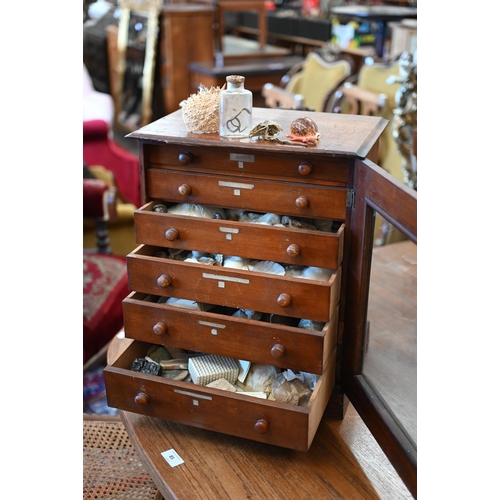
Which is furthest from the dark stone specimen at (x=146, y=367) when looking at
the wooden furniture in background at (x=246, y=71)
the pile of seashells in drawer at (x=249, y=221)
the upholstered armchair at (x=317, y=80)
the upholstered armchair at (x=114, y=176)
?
the wooden furniture in background at (x=246, y=71)

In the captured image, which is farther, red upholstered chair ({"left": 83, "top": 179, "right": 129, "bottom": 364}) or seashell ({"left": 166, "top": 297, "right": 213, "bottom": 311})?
red upholstered chair ({"left": 83, "top": 179, "right": 129, "bottom": 364})

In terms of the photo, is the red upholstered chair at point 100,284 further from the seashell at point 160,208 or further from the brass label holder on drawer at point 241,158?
the brass label holder on drawer at point 241,158

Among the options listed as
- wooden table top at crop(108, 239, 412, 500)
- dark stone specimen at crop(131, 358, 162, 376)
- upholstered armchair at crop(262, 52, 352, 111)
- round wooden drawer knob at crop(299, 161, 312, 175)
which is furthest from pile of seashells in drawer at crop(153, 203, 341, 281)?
upholstered armchair at crop(262, 52, 352, 111)

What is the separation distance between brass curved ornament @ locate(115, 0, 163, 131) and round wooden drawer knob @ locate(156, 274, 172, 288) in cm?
426

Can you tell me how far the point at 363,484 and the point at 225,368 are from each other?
1.08 feet

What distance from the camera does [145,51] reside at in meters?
5.31

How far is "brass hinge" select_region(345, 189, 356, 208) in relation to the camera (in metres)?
1.13

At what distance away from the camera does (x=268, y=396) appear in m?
1.20

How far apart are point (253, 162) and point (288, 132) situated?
9 centimetres

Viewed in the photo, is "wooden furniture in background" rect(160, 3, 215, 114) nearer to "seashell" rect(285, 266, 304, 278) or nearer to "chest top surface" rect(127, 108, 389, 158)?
"chest top surface" rect(127, 108, 389, 158)

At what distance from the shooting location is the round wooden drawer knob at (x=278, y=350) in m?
1.13

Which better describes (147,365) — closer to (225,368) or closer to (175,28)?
(225,368)
